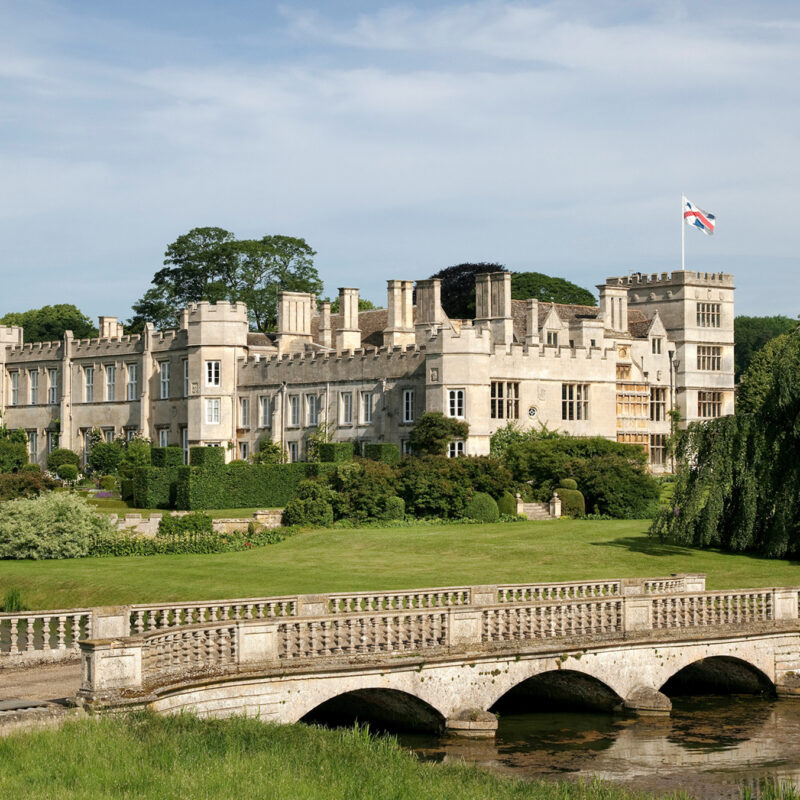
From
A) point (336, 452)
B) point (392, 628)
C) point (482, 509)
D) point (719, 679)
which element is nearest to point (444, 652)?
point (392, 628)

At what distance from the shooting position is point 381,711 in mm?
25719

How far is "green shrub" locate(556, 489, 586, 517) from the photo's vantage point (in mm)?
52875

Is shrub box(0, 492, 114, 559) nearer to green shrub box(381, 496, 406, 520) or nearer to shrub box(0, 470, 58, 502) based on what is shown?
shrub box(0, 470, 58, 502)

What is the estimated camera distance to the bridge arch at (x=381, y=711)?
2484 cm

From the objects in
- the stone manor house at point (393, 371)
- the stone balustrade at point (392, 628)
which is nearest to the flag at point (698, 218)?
the stone manor house at point (393, 371)

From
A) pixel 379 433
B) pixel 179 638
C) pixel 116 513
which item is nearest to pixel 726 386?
pixel 379 433

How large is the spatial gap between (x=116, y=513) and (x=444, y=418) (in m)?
13.8

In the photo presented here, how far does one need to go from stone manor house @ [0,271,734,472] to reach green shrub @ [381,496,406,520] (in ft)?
23.4

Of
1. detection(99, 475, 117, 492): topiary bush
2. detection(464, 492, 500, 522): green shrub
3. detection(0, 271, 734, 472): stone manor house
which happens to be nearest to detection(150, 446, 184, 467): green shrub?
detection(99, 475, 117, 492): topiary bush

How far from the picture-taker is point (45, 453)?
259 ft

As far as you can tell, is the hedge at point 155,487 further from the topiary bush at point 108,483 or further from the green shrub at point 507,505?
the green shrub at point 507,505

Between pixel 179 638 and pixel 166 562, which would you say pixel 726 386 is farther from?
pixel 179 638

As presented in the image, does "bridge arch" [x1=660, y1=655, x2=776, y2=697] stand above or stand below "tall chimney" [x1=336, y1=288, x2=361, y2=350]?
below

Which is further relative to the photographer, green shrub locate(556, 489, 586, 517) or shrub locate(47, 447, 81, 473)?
shrub locate(47, 447, 81, 473)
